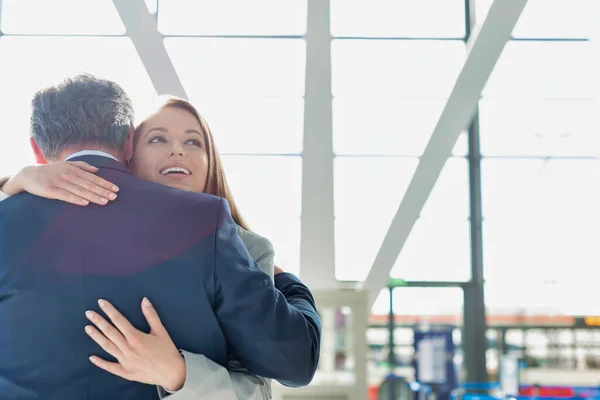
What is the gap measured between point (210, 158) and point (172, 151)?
17cm

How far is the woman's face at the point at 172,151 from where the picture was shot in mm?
2217

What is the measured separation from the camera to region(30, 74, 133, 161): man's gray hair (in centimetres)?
184

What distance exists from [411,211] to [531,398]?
16.8 feet

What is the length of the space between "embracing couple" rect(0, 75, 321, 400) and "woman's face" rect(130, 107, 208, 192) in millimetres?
377

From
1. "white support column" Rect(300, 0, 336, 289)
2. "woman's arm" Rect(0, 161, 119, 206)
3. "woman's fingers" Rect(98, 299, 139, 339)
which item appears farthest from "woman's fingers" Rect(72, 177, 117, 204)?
"white support column" Rect(300, 0, 336, 289)

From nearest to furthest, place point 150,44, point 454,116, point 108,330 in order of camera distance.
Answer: point 108,330 < point 150,44 < point 454,116

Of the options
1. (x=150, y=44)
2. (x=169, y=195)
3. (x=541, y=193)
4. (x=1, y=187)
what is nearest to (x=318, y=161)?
(x=150, y=44)

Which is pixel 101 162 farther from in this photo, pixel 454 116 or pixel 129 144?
pixel 454 116

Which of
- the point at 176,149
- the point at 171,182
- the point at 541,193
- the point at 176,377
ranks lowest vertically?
the point at 176,377

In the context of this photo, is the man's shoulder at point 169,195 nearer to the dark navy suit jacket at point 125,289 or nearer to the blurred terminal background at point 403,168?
the dark navy suit jacket at point 125,289

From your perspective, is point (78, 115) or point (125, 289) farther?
point (78, 115)

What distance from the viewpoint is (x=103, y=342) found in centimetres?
164

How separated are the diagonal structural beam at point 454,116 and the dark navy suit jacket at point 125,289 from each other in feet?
16.2

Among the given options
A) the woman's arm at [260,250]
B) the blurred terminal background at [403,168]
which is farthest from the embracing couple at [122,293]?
the blurred terminal background at [403,168]
